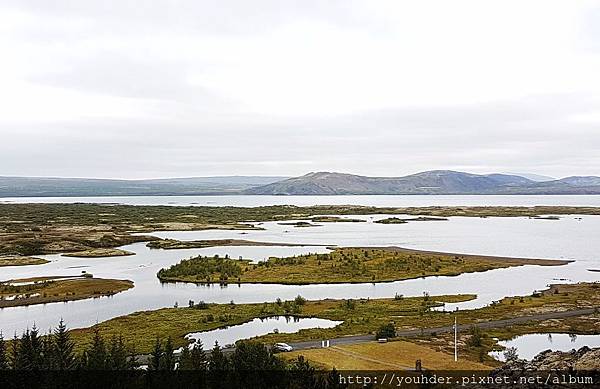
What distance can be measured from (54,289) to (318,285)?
74.4ft

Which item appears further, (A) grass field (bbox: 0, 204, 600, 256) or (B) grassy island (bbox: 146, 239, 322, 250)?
(B) grassy island (bbox: 146, 239, 322, 250)

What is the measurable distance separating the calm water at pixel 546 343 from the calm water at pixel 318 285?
31.2ft

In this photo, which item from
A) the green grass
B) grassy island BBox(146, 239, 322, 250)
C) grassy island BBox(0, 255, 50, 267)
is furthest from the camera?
grassy island BBox(146, 239, 322, 250)

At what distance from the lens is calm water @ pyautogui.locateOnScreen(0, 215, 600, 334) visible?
139ft

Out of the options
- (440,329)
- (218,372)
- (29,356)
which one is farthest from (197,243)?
(218,372)

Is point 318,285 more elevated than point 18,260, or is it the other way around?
point 18,260

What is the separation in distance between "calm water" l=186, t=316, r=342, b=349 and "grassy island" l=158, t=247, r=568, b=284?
15625 millimetres

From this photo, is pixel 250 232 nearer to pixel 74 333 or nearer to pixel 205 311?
pixel 205 311

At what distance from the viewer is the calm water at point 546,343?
95.0 ft

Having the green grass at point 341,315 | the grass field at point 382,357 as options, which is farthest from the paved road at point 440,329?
the grass field at point 382,357

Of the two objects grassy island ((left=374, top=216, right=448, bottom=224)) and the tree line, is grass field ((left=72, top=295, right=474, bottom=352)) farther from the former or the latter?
grassy island ((left=374, top=216, right=448, bottom=224))

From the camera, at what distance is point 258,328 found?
35.2 metres

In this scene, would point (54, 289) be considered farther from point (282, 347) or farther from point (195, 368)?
point (195, 368)

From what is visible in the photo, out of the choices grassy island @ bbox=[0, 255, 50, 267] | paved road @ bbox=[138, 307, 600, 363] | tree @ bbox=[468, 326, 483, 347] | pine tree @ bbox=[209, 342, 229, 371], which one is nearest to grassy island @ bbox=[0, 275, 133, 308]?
grassy island @ bbox=[0, 255, 50, 267]
